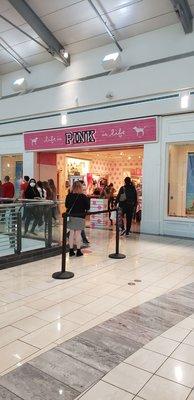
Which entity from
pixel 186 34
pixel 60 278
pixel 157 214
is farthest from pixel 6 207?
pixel 186 34

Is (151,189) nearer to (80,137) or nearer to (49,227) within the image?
(80,137)

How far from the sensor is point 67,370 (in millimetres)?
2373

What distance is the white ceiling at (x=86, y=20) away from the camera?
751 cm

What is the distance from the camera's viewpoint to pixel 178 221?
8.11m

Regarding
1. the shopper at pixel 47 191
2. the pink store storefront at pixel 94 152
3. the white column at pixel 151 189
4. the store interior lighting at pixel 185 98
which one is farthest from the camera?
the shopper at pixel 47 191

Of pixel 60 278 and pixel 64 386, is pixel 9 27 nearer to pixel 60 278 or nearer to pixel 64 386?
pixel 60 278

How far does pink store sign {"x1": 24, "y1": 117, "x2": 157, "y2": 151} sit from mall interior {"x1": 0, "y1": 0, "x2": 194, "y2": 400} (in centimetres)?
3

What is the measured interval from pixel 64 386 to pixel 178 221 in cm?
635

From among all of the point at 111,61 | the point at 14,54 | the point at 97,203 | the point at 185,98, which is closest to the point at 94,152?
the point at 97,203

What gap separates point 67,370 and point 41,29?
8.40 meters

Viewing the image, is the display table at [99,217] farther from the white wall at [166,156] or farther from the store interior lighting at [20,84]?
the store interior lighting at [20,84]

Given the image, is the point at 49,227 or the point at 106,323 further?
the point at 49,227

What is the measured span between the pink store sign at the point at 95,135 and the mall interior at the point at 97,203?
0.03 metres

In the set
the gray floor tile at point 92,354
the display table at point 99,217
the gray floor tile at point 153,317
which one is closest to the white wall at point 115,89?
the display table at point 99,217
